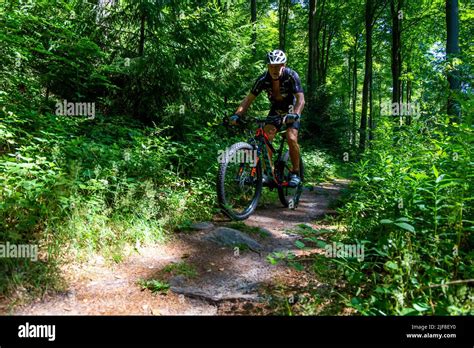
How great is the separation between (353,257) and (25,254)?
9.58 ft

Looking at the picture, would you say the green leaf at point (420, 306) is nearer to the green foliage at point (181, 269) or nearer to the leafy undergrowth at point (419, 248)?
the leafy undergrowth at point (419, 248)

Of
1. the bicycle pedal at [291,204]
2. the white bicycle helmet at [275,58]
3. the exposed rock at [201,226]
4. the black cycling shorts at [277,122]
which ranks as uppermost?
the white bicycle helmet at [275,58]

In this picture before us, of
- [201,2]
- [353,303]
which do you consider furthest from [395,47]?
[353,303]

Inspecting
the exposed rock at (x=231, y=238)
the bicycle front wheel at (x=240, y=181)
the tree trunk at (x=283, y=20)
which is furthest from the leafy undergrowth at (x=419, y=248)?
the tree trunk at (x=283, y=20)

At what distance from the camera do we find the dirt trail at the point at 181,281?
2498 mm

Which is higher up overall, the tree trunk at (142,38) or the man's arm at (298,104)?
the tree trunk at (142,38)

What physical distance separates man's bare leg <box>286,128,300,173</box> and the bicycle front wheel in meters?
0.77

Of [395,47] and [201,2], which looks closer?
[201,2]

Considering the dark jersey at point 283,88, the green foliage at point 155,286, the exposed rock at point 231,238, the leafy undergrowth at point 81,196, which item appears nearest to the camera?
the green foliage at point 155,286

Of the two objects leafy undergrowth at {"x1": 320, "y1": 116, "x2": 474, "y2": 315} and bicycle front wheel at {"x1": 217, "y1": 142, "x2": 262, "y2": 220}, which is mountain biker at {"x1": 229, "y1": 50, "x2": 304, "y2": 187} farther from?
leafy undergrowth at {"x1": 320, "y1": 116, "x2": 474, "y2": 315}

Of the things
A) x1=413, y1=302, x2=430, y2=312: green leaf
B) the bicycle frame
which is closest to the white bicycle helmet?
the bicycle frame

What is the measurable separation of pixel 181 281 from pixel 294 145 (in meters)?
3.37

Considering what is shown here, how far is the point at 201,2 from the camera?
727 centimetres
